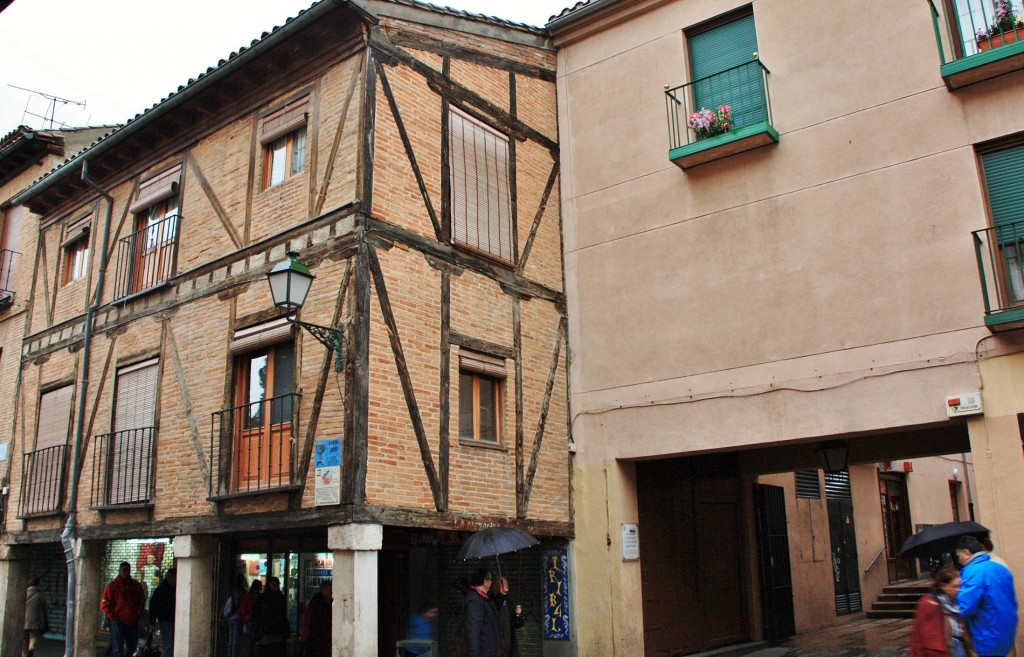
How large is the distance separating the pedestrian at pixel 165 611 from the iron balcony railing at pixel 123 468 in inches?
60.8

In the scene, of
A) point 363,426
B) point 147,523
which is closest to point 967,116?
point 363,426

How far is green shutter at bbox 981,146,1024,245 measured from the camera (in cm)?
970

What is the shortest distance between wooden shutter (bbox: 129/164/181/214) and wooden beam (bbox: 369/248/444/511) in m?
4.82

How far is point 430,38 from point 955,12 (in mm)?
6356

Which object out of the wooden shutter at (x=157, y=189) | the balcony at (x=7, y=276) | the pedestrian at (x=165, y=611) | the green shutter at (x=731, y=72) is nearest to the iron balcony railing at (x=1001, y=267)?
the green shutter at (x=731, y=72)

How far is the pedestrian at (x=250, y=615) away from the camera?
11.6 m

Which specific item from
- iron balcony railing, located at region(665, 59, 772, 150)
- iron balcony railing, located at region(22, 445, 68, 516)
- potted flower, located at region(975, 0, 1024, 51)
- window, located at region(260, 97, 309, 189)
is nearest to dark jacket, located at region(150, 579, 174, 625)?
iron balcony railing, located at region(22, 445, 68, 516)

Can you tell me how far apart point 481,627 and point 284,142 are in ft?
22.5

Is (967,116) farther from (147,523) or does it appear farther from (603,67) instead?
(147,523)

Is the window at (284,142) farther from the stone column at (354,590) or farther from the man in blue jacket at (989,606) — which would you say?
the man in blue jacket at (989,606)

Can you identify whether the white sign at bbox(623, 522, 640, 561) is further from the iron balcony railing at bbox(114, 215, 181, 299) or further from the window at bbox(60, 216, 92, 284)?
the window at bbox(60, 216, 92, 284)

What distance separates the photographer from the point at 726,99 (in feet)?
39.6

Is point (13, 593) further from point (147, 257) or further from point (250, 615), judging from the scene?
point (147, 257)

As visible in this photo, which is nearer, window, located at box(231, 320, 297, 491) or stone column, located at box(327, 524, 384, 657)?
stone column, located at box(327, 524, 384, 657)
